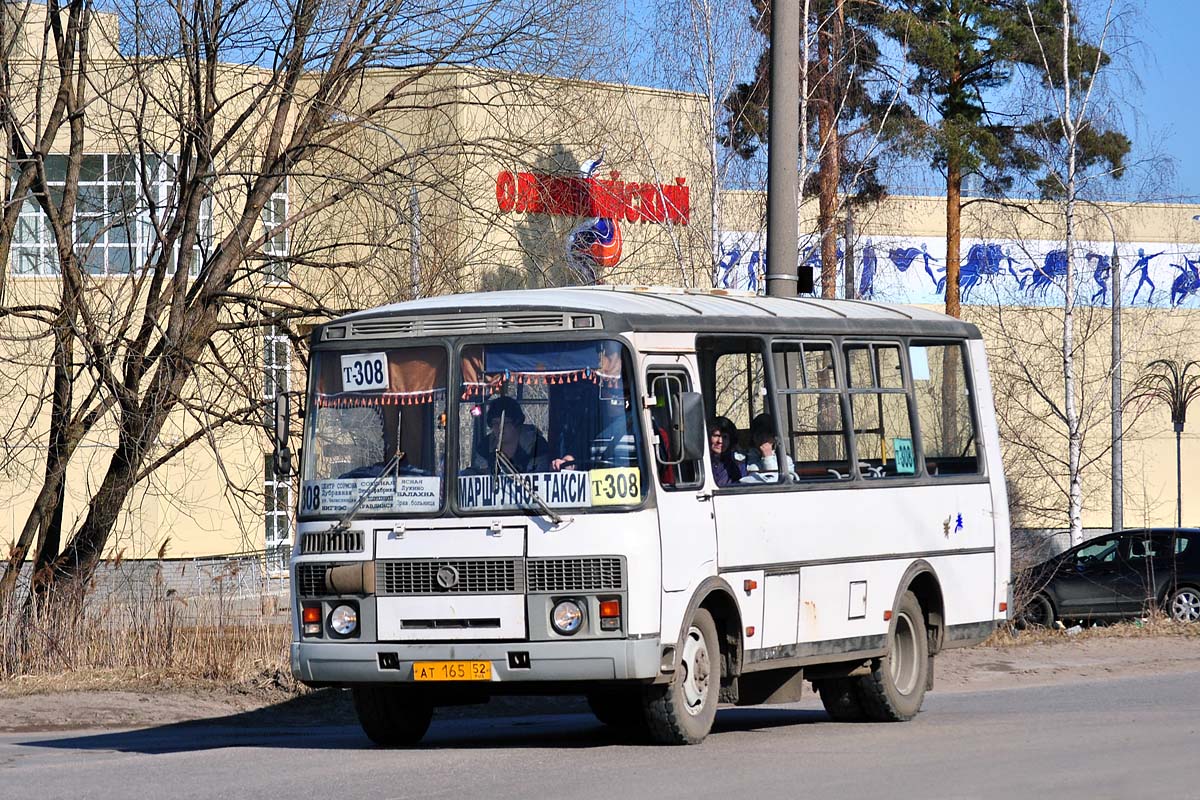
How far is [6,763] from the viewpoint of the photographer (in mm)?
11570

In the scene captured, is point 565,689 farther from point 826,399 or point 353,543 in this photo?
point 826,399

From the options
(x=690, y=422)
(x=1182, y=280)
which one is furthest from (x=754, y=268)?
(x=1182, y=280)

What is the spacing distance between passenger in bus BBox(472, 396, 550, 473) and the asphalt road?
174cm

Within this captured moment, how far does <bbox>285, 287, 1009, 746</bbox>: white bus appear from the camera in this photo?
10914 mm

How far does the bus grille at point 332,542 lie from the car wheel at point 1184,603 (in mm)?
17284

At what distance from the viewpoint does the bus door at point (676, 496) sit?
11.1m

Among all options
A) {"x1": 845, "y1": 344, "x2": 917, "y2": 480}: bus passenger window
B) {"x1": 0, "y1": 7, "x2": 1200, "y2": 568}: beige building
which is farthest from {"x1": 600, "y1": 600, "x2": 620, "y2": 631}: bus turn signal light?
{"x1": 0, "y1": 7, "x2": 1200, "y2": 568}: beige building

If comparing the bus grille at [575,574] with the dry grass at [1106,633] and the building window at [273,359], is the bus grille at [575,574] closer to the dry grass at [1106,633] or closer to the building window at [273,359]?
the building window at [273,359]

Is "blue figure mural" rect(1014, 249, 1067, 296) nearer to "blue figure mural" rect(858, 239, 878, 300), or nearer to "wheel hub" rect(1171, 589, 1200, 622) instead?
"blue figure mural" rect(858, 239, 878, 300)

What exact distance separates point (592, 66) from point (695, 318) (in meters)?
8.31

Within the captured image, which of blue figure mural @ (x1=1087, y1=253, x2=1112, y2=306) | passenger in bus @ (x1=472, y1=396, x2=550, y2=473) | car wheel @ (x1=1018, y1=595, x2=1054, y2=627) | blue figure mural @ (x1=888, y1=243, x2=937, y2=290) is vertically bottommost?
car wheel @ (x1=1018, y1=595, x2=1054, y2=627)

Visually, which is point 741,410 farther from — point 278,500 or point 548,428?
point 278,500

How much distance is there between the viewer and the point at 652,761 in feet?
34.7

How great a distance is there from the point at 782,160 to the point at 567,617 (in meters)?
6.67
